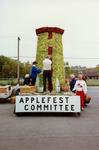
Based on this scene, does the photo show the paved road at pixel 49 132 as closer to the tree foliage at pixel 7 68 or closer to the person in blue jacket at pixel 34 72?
the person in blue jacket at pixel 34 72

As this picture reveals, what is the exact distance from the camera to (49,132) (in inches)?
436

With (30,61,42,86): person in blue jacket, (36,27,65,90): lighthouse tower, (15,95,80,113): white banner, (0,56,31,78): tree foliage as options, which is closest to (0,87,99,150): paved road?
(15,95,80,113): white banner

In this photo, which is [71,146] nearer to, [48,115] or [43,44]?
[48,115]

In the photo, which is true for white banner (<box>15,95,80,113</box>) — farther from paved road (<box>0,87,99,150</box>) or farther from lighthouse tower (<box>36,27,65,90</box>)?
lighthouse tower (<box>36,27,65,90</box>)

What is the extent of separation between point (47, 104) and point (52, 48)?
21.4 ft

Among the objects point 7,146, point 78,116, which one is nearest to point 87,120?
point 78,116

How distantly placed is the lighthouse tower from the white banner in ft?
20.4

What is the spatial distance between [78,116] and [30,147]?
22.1 feet

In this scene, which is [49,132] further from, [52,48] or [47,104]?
[52,48]

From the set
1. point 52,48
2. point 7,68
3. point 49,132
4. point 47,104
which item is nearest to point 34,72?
point 52,48

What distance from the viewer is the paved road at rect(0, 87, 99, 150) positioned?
29.8 feet

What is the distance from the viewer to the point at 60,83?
2167cm

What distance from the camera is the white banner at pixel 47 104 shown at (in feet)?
50.1

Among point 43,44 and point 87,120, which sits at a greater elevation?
point 43,44
